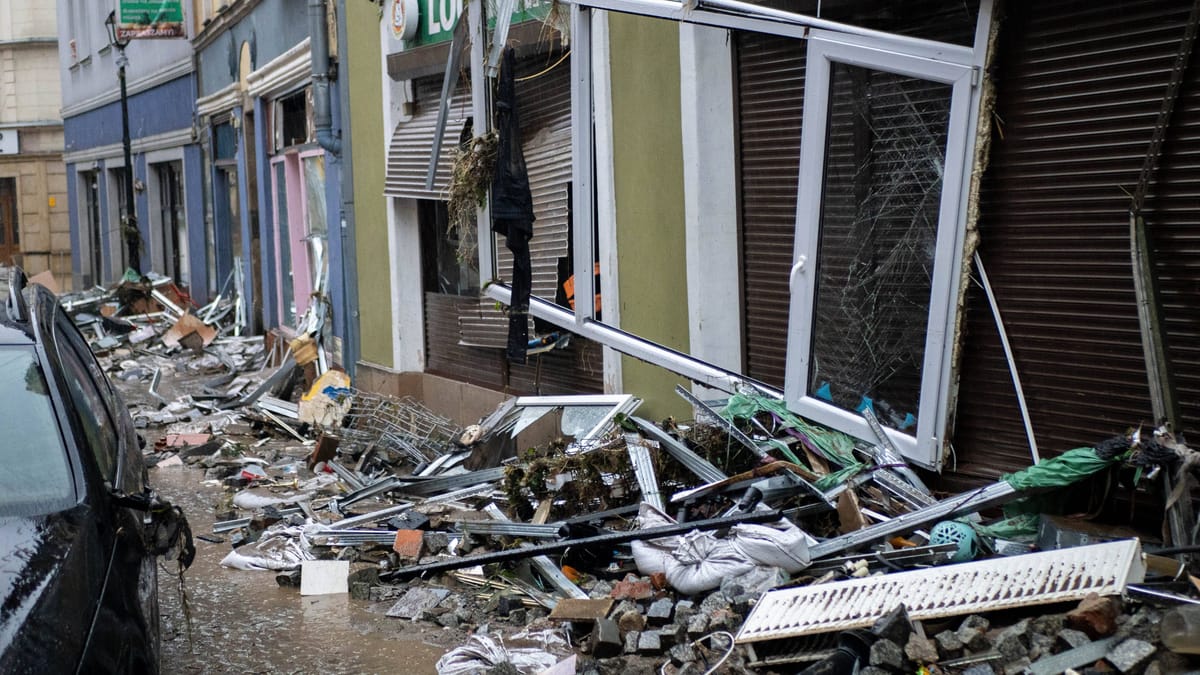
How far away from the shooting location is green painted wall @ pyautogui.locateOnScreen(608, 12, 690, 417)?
25.0ft

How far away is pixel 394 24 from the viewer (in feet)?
37.2

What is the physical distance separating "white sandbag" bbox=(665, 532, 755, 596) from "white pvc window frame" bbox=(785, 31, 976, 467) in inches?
38.7

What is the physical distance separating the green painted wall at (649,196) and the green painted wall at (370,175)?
437cm

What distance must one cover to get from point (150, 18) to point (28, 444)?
17918mm

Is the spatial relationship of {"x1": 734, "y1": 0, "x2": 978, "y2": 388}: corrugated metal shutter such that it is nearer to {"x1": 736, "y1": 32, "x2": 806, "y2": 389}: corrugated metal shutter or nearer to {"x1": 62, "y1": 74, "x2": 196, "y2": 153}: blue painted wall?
{"x1": 736, "y1": 32, "x2": 806, "y2": 389}: corrugated metal shutter

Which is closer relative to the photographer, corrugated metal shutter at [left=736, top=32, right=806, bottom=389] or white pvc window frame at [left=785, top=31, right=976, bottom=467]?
white pvc window frame at [left=785, top=31, right=976, bottom=467]

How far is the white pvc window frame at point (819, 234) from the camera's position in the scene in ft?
18.0

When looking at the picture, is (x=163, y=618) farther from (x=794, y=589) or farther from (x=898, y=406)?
(x=898, y=406)

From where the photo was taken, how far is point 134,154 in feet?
85.4

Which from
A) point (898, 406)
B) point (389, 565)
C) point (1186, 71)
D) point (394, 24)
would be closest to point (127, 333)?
point (394, 24)

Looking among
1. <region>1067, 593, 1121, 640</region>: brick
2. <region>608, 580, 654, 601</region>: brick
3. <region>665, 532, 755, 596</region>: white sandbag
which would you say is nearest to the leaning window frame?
<region>665, 532, 755, 596</region>: white sandbag

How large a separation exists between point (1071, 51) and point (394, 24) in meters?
7.32

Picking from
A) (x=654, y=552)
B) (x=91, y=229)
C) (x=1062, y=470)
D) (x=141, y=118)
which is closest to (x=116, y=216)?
(x=91, y=229)

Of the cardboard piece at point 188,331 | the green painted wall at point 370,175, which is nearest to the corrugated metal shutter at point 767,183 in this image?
the green painted wall at point 370,175
